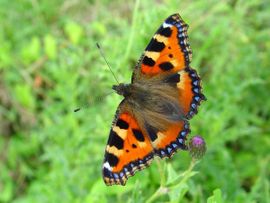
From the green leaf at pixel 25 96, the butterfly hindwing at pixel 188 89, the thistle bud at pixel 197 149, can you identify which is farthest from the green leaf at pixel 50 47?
the thistle bud at pixel 197 149

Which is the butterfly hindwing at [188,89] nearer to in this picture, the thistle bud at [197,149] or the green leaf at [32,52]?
the thistle bud at [197,149]

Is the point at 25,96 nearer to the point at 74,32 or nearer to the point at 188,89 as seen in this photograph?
the point at 74,32

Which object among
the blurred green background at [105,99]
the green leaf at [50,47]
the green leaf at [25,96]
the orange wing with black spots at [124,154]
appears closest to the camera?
the orange wing with black spots at [124,154]

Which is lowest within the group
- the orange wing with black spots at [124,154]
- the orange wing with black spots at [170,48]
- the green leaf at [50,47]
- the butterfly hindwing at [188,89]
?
the orange wing with black spots at [124,154]

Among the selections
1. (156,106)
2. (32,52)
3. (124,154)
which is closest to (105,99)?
(32,52)

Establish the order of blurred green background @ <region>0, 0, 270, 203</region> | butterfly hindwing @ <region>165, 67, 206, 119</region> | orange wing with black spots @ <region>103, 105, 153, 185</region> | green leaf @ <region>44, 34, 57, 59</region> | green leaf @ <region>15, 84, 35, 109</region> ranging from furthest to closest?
green leaf @ <region>44, 34, 57, 59</region>
green leaf @ <region>15, 84, 35, 109</region>
blurred green background @ <region>0, 0, 270, 203</region>
butterfly hindwing @ <region>165, 67, 206, 119</region>
orange wing with black spots @ <region>103, 105, 153, 185</region>

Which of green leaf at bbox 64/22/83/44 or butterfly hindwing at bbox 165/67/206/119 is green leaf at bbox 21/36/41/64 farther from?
butterfly hindwing at bbox 165/67/206/119

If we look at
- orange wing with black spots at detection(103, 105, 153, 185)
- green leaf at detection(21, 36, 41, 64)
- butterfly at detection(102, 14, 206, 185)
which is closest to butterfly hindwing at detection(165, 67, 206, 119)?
butterfly at detection(102, 14, 206, 185)
